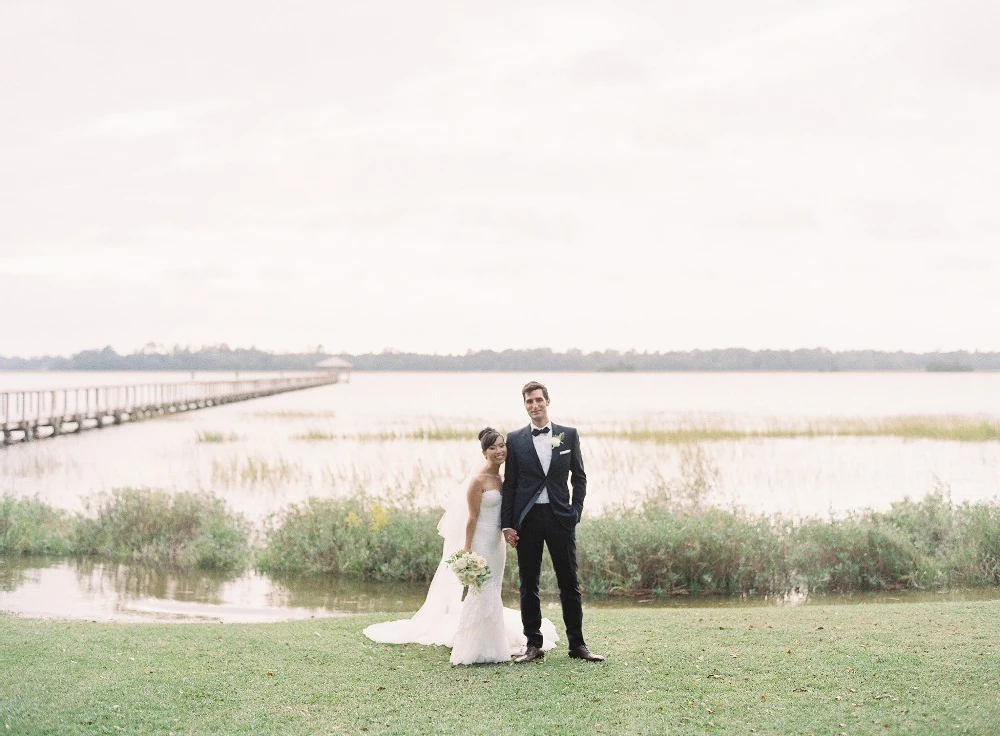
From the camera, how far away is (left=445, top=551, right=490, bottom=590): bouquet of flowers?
8359 millimetres

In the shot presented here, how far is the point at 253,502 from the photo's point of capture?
25906mm

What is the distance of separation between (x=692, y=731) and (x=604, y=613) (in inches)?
187

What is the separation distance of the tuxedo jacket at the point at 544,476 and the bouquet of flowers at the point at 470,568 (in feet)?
1.36

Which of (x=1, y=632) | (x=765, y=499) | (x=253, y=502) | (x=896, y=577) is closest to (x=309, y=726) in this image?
(x=1, y=632)

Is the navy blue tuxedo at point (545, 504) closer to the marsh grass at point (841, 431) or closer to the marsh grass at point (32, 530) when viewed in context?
the marsh grass at point (32, 530)

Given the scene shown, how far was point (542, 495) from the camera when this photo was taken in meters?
8.30

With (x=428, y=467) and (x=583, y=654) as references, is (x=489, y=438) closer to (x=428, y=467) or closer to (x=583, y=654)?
(x=583, y=654)

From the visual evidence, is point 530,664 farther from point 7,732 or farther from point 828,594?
point 828,594

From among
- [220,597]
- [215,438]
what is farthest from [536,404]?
[215,438]

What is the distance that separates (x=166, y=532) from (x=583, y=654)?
37.9 feet

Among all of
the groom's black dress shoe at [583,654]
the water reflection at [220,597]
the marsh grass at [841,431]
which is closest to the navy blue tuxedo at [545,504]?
the groom's black dress shoe at [583,654]

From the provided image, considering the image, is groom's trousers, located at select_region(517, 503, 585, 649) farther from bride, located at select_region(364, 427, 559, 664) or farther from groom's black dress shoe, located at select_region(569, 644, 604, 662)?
bride, located at select_region(364, 427, 559, 664)

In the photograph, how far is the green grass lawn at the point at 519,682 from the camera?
7086 mm

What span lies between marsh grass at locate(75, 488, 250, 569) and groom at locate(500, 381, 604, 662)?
390 inches
